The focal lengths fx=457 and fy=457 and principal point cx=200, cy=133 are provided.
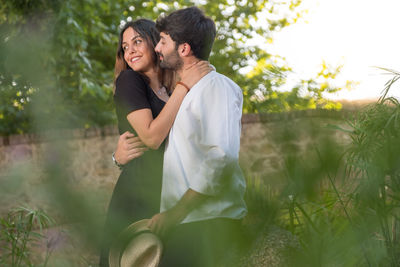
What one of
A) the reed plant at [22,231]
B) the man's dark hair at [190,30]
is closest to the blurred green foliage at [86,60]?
the man's dark hair at [190,30]

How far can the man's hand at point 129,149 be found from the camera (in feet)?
3.83

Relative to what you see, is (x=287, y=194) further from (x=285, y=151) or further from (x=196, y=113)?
(x=196, y=113)

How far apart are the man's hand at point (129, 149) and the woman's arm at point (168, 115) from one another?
0.14 feet

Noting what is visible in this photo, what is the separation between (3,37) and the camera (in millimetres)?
375

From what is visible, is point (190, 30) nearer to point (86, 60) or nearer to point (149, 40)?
point (149, 40)

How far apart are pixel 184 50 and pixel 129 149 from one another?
29 centimetres

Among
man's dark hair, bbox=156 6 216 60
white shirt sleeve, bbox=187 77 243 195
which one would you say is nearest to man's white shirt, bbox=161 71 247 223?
white shirt sleeve, bbox=187 77 243 195

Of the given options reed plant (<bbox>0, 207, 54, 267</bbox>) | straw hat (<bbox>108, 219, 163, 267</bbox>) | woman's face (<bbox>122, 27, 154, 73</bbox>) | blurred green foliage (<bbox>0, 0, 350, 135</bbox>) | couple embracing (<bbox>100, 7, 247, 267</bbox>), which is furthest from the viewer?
woman's face (<bbox>122, 27, 154, 73</bbox>)

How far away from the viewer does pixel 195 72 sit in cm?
114

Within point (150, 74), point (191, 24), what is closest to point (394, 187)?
point (191, 24)

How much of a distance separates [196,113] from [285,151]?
2.01 ft

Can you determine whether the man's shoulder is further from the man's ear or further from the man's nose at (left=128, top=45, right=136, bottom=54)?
the man's nose at (left=128, top=45, right=136, bottom=54)

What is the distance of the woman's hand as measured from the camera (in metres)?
1.11

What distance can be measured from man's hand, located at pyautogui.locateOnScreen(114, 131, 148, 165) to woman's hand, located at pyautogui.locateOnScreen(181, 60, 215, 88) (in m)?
0.21
